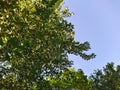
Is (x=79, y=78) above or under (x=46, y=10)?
under

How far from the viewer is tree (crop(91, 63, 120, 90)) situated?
76.3 feet

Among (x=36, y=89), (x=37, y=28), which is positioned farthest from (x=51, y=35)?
(x=36, y=89)

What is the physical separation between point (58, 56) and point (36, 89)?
4590mm

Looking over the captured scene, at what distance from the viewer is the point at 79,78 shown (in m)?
13.8

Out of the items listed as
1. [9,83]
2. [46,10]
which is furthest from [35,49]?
[46,10]

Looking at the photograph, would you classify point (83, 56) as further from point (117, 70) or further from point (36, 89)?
point (36, 89)

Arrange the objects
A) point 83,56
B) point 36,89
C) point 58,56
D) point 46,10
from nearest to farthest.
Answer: point 46,10, point 36,89, point 58,56, point 83,56

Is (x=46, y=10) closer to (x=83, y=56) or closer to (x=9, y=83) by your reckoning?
(x=9, y=83)

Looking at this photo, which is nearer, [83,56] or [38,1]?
[38,1]

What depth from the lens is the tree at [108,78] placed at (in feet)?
76.3

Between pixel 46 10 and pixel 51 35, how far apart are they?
5555mm

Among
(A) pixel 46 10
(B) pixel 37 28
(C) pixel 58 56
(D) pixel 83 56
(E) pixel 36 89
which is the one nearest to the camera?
(A) pixel 46 10

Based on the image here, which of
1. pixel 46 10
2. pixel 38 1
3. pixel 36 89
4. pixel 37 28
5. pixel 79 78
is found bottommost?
pixel 79 78

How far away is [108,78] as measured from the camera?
24391mm
